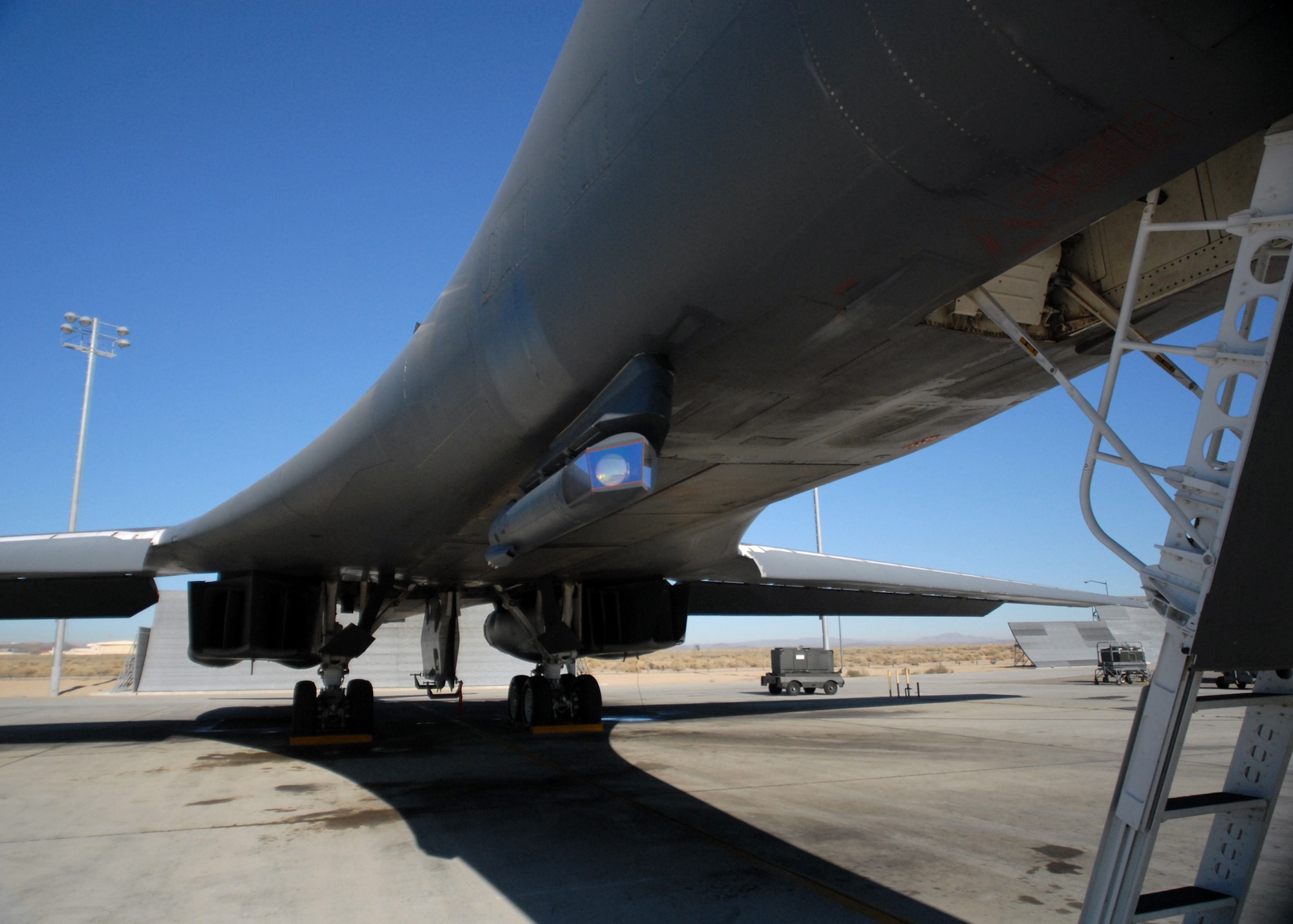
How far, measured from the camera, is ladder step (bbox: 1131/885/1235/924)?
7.56ft

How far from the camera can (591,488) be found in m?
3.25

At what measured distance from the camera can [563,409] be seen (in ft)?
13.6

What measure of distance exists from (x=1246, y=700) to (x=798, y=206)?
6.91ft

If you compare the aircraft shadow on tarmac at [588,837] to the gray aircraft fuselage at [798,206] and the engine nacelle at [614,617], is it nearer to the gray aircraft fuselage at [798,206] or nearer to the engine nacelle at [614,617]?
the engine nacelle at [614,617]

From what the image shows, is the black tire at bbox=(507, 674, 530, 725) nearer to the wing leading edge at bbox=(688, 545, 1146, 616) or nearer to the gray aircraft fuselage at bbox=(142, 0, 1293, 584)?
the wing leading edge at bbox=(688, 545, 1146, 616)

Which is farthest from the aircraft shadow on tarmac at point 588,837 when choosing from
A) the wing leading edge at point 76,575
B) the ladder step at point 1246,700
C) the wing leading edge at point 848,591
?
the wing leading edge at point 848,591

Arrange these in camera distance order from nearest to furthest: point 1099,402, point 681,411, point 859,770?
point 1099,402 < point 681,411 < point 859,770

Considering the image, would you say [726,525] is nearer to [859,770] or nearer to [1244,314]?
[859,770]

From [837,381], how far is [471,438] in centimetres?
242

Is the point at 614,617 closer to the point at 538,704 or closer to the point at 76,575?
the point at 538,704

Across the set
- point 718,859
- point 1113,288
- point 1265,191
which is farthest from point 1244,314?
point 718,859

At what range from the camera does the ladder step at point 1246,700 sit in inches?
95.6

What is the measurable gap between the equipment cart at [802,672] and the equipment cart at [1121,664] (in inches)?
281

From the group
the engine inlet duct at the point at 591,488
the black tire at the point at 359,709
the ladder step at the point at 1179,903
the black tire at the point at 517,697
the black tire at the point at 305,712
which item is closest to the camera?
the ladder step at the point at 1179,903
